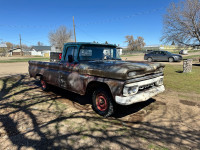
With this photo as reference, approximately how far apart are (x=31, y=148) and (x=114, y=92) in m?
1.86

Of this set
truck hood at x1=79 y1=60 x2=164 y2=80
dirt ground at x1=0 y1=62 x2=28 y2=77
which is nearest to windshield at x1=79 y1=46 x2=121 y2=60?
truck hood at x1=79 y1=60 x2=164 y2=80

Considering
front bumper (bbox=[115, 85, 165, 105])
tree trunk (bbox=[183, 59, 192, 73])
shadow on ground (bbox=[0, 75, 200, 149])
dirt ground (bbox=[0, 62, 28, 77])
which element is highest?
tree trunk (bbox=[183, 59, 192, 73])

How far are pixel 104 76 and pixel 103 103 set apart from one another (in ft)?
2.68

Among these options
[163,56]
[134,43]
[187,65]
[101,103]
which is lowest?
[101,103]

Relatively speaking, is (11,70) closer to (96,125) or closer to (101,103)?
(101,103)

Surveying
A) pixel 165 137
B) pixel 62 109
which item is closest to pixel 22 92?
pixel 62 109

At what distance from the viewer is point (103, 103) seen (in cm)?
356

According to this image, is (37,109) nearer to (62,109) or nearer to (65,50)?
(62,109)

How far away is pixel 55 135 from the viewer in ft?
8.93

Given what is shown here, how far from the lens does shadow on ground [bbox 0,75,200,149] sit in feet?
8.11

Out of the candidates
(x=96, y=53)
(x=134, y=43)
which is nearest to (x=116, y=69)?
(x=96, y=53)

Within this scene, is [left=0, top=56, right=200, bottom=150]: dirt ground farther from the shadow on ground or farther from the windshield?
the windshield

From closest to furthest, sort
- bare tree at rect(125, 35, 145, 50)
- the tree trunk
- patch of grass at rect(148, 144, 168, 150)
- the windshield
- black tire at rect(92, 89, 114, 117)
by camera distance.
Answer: patch of grass at rect(148, 144, 168, 150), black tire at rect(92, 89, 114, 117), the windshield, the tree trunk, bare tree at rect(125, 35, 145, 50)

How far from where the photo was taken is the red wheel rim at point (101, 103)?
3472 mm
